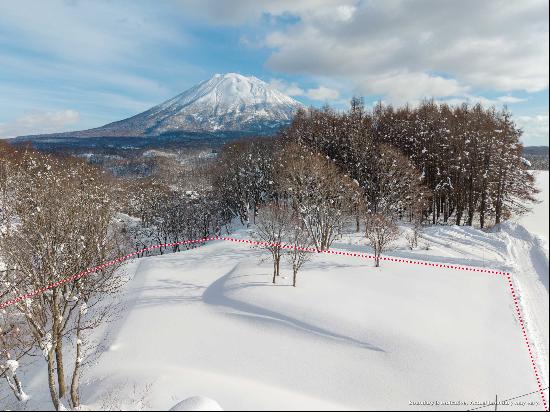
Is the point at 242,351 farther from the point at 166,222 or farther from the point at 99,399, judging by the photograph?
the point at 166,222

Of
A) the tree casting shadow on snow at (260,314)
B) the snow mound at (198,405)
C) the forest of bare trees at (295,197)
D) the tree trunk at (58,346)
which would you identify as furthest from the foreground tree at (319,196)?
the snow mound at (198,405)

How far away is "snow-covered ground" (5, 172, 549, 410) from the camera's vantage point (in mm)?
10891

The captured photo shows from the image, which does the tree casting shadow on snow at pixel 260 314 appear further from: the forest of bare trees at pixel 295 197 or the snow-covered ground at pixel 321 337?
the forest of bare trees at pixel 295 197

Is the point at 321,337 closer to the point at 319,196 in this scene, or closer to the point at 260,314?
the point at 260,314

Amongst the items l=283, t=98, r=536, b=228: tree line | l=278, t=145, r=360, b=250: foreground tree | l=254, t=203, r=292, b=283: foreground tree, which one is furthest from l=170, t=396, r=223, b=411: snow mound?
l=283, t=98, r=536, b=228: tree line

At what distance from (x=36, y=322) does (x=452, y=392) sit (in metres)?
13.9

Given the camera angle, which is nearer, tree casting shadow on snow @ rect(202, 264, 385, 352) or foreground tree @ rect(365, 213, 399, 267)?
tree casting shadow on snow @ rect(202, 264, 385, 352)

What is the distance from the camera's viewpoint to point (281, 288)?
2008 cm

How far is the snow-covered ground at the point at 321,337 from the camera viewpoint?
10891mm

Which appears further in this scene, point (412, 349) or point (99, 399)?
point (412, 349)

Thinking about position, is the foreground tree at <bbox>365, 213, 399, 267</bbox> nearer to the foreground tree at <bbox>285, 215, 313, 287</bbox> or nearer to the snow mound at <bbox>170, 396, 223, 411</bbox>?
the foreground tree at <bbox>285, 215, 313, 287</bbox>

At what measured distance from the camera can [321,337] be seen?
1579 cm

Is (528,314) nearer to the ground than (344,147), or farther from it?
nearer to the ground

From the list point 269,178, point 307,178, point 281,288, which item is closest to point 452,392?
point 281,288
